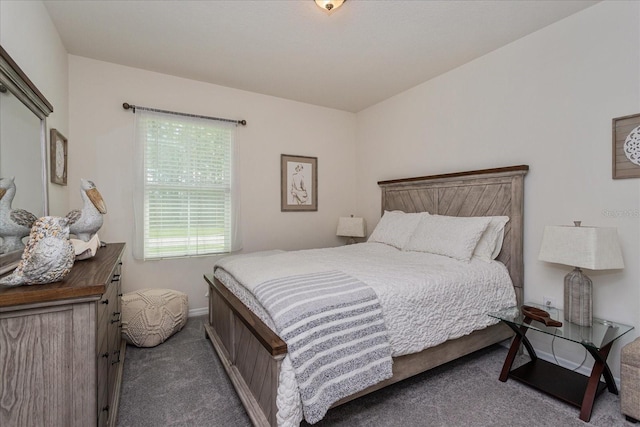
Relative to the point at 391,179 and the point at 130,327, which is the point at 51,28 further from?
the point at 391,179

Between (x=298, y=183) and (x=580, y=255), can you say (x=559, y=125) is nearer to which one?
(x=580, y=255)

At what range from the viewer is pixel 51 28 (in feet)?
7.50

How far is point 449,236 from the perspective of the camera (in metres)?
2.54

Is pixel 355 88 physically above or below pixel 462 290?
above

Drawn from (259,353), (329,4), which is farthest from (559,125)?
(259,353)

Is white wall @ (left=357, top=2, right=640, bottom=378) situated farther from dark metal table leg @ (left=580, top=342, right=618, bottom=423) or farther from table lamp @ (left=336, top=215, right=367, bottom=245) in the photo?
table lamp @ (left=336, top=215, right=367, bottom=245)

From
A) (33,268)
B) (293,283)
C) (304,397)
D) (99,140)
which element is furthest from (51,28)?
(304,397)

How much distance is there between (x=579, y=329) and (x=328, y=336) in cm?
163

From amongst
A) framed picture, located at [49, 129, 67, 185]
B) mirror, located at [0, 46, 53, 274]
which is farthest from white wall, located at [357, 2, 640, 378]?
framed picture, located at [49, 129, 67, 185]

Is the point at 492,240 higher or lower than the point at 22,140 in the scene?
lower

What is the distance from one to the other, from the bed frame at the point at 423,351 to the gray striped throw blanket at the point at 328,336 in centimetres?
11

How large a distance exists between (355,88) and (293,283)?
8.79 feet

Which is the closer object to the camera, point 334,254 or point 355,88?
point 334,254

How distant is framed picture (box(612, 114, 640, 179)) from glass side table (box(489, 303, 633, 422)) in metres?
0.98
